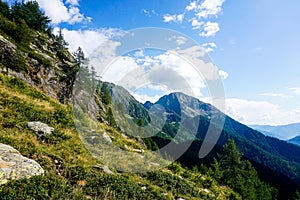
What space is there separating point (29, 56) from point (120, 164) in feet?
88.9

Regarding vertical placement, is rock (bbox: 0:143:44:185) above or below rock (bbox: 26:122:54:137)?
below

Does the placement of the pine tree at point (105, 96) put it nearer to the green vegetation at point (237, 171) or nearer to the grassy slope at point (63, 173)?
the green vegetation at point (237, 171)

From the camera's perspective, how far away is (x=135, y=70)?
637 inches

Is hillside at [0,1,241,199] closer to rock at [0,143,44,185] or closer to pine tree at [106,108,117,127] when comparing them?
rock at [0,143,44,185]

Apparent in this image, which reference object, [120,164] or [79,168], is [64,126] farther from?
[79,168]

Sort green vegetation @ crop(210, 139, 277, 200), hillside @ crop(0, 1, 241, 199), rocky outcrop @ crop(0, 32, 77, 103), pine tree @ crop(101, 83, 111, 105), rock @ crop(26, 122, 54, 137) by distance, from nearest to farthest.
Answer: hillside @ crop(0, 1, 241, 199), rock @ crop(26, 122, 54, 137), rocky outcrop @ crop(0, 32, 77, 103), green vegetation @ crop(210, 139, 277, 200), pine tree @ crop(101, 83, 111, 105)

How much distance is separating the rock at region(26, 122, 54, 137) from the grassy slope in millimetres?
322

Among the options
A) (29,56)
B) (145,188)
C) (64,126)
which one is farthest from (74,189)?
(29,56)

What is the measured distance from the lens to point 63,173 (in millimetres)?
9633

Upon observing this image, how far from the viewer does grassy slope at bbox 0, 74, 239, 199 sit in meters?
7.72

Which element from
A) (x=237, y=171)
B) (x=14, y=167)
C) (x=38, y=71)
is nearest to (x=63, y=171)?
(x=14, y=167)

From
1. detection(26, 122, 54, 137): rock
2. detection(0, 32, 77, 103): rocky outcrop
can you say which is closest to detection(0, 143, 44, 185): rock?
detection(26, 122, 54, 137): rock

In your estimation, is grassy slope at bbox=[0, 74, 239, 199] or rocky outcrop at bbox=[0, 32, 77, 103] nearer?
grassy slope at bbox=[0, 74, 239, 199]

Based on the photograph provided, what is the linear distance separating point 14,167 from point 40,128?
19.0 ft
